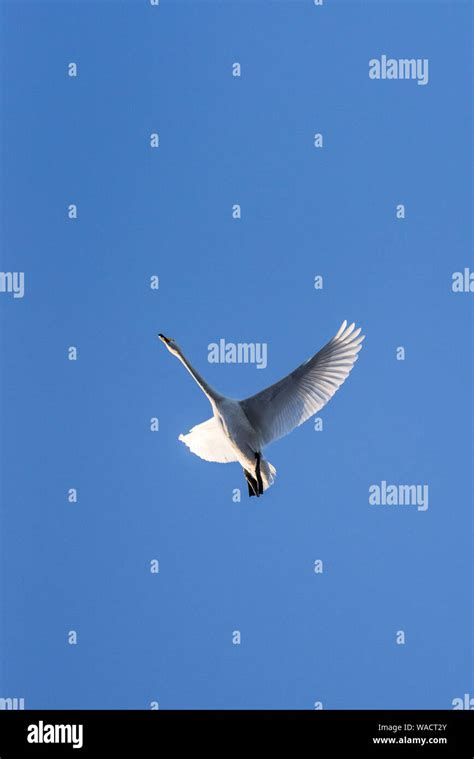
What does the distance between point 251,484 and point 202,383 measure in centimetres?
114

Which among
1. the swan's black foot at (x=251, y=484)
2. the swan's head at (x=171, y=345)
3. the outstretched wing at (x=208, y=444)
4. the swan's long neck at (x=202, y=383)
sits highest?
the swan's head at (x=171, y=345)

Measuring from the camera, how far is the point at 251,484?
11.5 m

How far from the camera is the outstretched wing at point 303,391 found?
36.9 feet

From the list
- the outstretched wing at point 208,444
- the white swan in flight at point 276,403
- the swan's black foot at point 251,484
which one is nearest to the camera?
the white swan in flight at point 276,403

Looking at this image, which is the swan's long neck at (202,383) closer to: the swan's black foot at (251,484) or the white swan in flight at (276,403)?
the white swan in flight at (276,403)

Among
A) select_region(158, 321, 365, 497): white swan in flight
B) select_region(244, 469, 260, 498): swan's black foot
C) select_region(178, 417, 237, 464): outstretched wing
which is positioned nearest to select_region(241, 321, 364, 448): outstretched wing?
select_region(158, 321, 365, 497): white swan in flight

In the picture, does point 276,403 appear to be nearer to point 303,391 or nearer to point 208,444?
point 303,391

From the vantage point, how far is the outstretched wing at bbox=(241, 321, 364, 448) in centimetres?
1126

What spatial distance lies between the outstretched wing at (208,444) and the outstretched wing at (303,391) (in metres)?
0.99

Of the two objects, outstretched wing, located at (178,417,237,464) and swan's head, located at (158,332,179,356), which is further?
outstretched wing, located at (178,417,237,464)

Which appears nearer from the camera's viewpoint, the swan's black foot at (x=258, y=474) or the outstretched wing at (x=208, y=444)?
the swan's black foot at (x=258, y=474)

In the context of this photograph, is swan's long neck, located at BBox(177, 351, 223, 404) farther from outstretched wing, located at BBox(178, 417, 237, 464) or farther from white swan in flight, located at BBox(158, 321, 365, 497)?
outstretched wing, located at BBox(178, 417, 237, 464)

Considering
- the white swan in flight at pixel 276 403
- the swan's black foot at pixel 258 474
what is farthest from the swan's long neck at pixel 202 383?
the swan's black foot at pixel 258 474

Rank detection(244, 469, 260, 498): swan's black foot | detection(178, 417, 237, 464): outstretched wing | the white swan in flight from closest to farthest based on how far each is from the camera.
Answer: the white swan in flight
detection(244, 469, 260, 498): swan's black foot
detection(178, 417, 237, 464): outstretched wing
